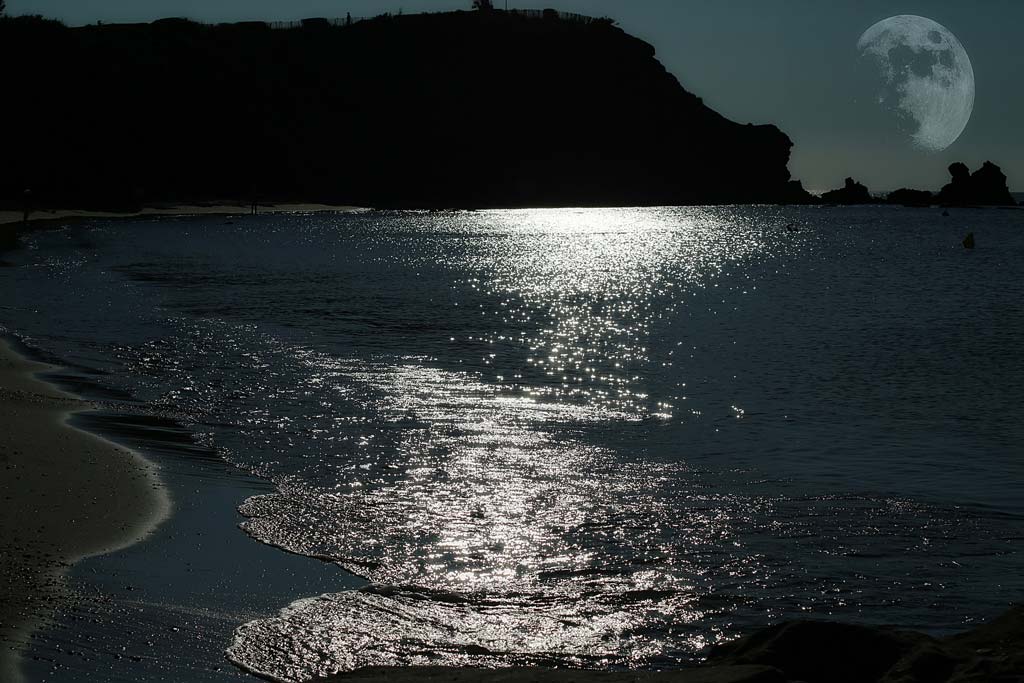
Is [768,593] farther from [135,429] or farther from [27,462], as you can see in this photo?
[135,429]

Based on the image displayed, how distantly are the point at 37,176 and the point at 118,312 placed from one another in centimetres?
8905

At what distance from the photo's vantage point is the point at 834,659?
6141 millimetres

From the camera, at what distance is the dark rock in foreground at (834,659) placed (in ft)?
18.8

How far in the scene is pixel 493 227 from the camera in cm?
13762

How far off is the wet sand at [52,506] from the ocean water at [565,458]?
16.9 inches

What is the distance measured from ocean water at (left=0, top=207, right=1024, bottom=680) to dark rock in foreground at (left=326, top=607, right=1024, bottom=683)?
0.83 m

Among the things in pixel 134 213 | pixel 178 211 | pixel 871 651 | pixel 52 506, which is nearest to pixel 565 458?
pixel 52 506

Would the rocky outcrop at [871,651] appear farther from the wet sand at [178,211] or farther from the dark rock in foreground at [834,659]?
the wet sand at [178,211]

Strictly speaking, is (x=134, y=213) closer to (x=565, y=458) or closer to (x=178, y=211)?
(x=178, y=211)

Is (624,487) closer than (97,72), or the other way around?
(624,487)

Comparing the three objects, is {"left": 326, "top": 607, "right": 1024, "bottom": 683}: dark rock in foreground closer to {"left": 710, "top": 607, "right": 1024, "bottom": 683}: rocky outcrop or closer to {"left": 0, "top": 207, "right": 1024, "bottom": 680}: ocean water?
{"left": 710, "top": 607, "right": 1024, "bottom": 683}: rocky outcrop

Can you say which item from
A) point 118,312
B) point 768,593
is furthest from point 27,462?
point 118,312

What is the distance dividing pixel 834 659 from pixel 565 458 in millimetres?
7505

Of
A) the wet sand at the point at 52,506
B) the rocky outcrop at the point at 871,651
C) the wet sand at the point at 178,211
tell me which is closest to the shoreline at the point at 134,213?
the wet sand at the point at 178,211
